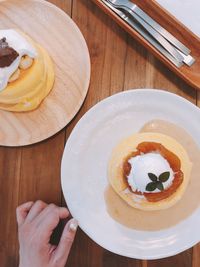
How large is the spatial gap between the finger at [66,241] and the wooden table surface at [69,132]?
0.20 feet

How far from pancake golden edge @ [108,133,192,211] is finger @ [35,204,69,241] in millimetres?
139

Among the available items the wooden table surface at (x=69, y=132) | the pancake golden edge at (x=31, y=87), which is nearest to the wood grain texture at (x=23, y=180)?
the wooden table surface at (x=69, y=132)

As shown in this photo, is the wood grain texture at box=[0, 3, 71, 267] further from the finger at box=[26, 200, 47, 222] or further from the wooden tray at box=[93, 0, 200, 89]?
the wooden tray at box=[93, 0, 200, 89]

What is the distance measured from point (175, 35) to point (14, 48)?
1.19 ft

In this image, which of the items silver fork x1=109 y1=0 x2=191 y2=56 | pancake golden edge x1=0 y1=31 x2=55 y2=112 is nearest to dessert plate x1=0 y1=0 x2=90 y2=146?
pancake golden edge x1=0 y1=31 x2=55 y2=112

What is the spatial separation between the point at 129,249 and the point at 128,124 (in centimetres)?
29

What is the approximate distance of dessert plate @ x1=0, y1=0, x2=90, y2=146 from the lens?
2.91 feet

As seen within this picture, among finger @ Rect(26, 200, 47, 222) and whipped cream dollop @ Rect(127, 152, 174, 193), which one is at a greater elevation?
whipped cream dollop @ Rect(127, 152, 174, 193)

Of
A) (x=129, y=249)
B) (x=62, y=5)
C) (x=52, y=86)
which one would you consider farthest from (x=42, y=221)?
(x=62, y=5)

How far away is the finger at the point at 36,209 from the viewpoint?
0.90m

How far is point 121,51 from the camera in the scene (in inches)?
36.1

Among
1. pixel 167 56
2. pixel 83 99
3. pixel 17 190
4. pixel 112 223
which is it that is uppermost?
pixel 167 56

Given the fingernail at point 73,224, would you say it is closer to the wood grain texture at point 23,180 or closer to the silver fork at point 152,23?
the wood grain texture at point 23,180

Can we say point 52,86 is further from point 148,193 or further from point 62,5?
point 148,193
